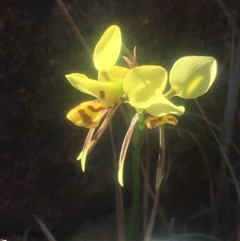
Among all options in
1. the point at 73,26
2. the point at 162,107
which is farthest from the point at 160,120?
the point at 73,26

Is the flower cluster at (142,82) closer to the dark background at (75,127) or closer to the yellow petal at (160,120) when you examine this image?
the yellow petal at (160,120)

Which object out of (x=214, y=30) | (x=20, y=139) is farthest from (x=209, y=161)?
(x=20, y=139)

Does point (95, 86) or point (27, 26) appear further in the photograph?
point (27, 26)

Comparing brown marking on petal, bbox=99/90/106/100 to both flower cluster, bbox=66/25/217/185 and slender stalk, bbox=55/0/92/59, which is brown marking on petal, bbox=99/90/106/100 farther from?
slender stalk, bbox=55/0/92/59

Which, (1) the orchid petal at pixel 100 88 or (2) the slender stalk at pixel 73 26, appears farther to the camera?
(2) the slender stalk at pixel 73 26

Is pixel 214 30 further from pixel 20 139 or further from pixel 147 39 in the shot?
pixel 20 139

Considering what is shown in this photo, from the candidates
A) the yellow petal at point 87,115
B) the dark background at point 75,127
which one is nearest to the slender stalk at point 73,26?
the dark background at point 75,127
